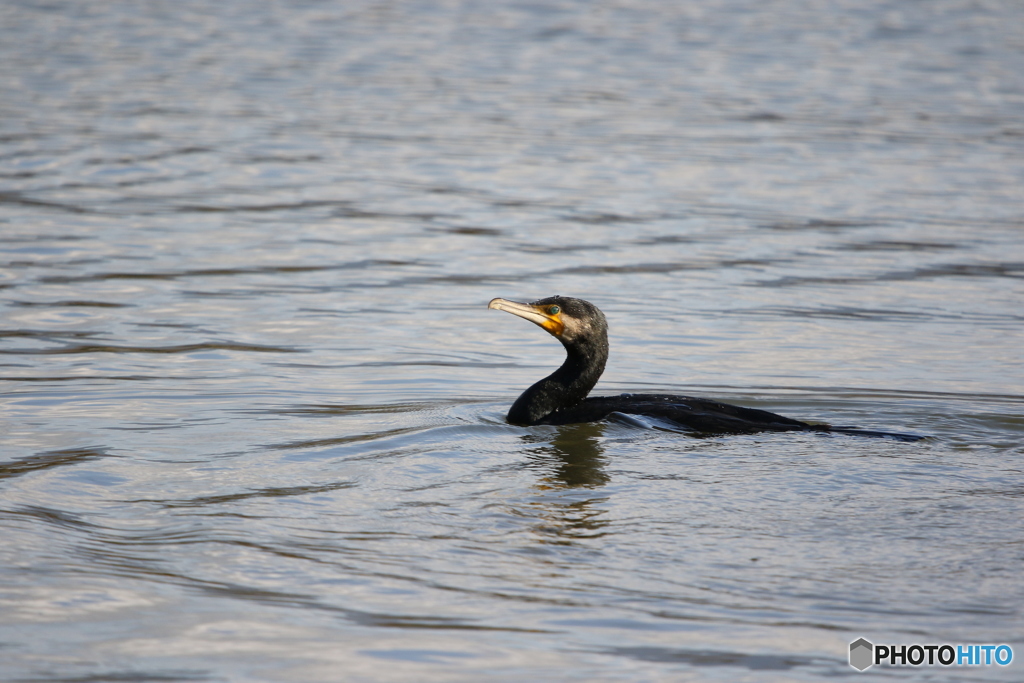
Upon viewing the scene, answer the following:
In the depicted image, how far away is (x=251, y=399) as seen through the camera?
27.4 feet

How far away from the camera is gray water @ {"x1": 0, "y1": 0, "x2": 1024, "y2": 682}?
15.7 feet

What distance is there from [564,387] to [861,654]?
12.3ft

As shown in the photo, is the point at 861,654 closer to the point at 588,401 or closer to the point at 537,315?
the point at 588,401

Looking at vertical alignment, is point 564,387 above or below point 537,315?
below

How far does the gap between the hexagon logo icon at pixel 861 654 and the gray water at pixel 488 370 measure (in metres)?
0.05

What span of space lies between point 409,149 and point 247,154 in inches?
92.1

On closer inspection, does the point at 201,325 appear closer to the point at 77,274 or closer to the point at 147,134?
the point at 77,274

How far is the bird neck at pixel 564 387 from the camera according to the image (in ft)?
25.8

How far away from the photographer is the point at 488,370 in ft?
31.1

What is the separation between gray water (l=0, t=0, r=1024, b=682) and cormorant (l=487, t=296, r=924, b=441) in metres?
0.19

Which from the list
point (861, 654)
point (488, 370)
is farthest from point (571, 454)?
point (861, 654)

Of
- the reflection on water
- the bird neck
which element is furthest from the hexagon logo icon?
the bird neck

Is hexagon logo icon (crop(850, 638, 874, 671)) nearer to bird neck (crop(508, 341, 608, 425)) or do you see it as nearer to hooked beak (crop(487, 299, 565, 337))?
bird neck (crop(508, 341, 608, 425))

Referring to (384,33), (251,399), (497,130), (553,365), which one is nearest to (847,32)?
(384,33)
